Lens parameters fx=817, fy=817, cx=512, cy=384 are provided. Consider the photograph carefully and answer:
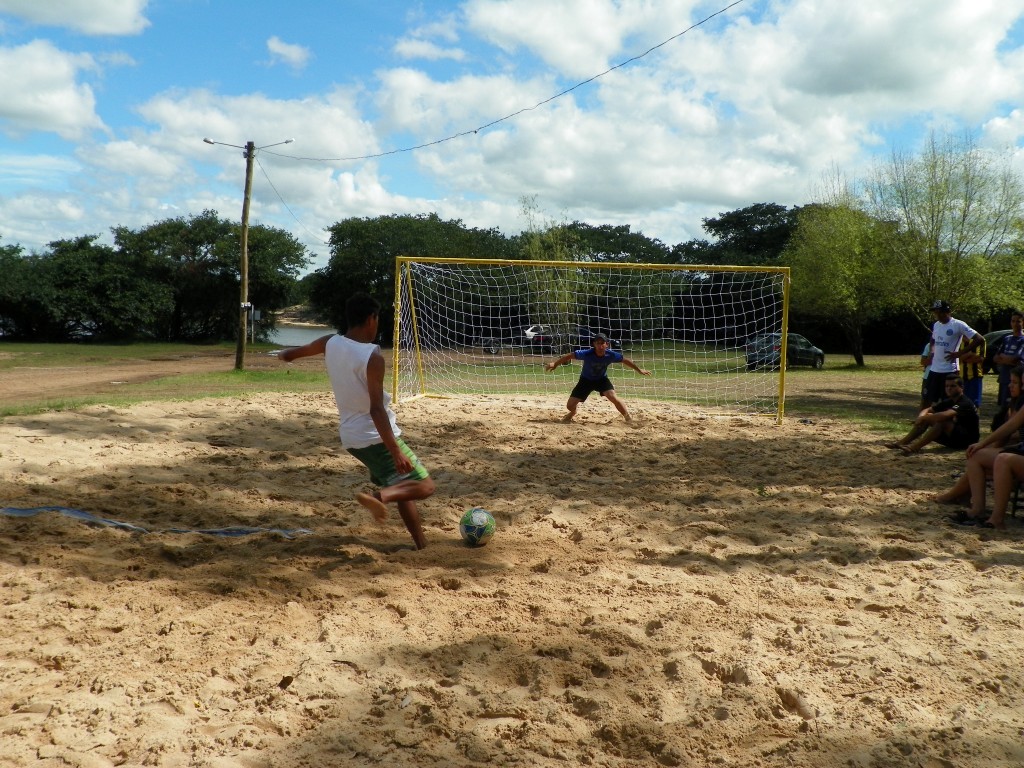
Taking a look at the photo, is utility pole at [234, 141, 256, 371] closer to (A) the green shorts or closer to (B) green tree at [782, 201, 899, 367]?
(A) the green shorts

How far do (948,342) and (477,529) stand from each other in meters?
7.26

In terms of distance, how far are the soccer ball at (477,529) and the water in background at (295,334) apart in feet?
108

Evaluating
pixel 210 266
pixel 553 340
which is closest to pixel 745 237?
pixel 210 266

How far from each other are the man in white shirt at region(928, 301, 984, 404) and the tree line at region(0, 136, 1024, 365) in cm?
1671

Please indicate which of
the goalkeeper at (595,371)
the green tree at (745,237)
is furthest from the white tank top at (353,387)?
the green tree at (745,237)

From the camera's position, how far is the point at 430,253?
39.4 meters

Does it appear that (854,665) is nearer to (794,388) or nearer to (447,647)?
(447,647)

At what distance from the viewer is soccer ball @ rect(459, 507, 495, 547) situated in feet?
17.5

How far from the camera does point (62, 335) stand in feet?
104

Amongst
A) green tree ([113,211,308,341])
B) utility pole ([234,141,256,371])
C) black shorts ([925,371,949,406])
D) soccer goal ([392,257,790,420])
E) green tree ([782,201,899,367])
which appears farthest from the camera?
green tree ([113,211,308,341])

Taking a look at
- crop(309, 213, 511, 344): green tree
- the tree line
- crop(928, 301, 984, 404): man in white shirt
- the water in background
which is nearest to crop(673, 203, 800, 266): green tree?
the tree line

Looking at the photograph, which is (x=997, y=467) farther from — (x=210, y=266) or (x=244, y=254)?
(x=210, y=266)

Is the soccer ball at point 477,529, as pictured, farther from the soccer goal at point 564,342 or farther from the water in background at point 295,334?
the water in background at point 295,334

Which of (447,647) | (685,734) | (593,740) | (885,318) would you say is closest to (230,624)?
(447,647)
